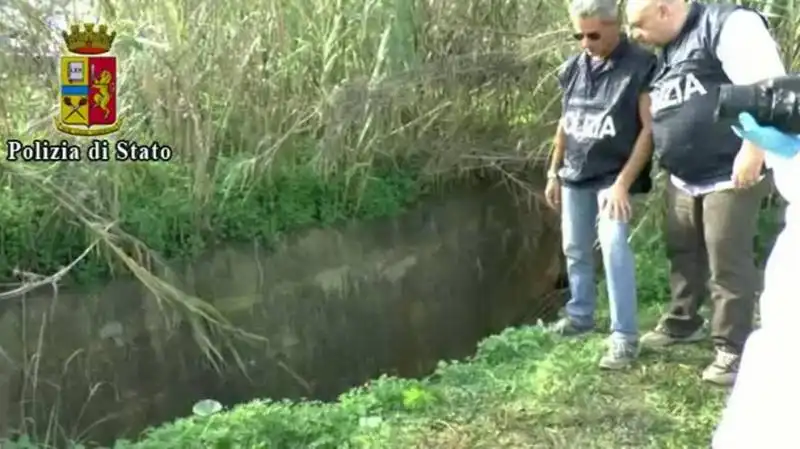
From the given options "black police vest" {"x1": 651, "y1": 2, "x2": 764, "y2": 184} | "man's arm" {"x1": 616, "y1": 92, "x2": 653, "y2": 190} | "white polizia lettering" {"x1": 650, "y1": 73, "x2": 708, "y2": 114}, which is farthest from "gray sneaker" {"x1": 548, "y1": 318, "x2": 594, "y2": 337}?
"white polizia lettering" {"x1": 650, "y1": 73, "x2": 708, "y2": 114}

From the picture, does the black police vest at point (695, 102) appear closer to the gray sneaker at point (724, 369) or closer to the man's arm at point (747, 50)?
the man's arm at point (747, 50)

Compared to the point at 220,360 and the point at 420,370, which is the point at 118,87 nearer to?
the point at 220,360

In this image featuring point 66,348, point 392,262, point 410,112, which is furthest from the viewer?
point 392,262

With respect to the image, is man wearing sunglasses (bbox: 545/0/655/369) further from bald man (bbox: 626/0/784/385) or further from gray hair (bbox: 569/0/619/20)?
bald man (bbox: 626/0/784/385)

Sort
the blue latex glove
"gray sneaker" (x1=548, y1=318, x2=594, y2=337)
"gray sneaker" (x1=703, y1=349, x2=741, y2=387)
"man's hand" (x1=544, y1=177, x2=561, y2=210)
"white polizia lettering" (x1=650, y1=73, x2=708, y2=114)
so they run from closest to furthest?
1. the blue latex glove
2. "white polizia lettering" (x1=650, y1=73, x2=708, y2=114)
3. "gray sneaker" (x1=703, y1=349, x2=741, y2=387)
4. "man's hand" (x1=544, y1=177, x2=561, y2=210)
5. "gray sneaker" (x1=548, y1=318, x2=594, y2=337)

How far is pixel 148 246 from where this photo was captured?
5.28m

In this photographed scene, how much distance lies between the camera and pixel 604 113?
414 cm

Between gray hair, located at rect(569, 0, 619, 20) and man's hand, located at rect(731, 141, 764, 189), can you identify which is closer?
man's hand, located at rect(731, 141, 764, 189)

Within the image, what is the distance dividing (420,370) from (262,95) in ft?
6.18

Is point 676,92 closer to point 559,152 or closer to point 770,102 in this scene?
point 559,152

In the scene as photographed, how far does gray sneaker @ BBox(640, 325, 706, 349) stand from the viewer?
14.6ft

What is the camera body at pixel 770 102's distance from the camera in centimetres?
259

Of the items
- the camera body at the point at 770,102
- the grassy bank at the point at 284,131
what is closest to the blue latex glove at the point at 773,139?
the camera body at the point at 770,102

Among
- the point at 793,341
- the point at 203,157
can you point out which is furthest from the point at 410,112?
the point at 793,341
